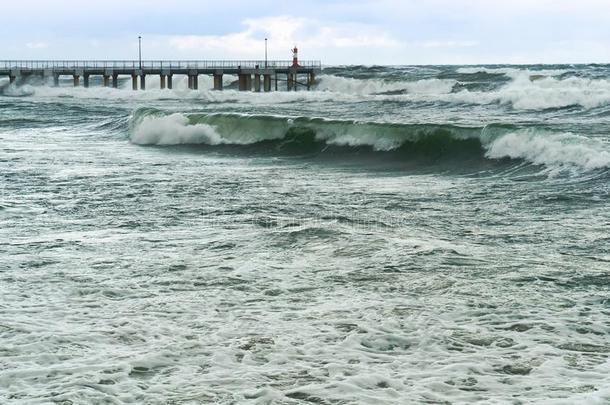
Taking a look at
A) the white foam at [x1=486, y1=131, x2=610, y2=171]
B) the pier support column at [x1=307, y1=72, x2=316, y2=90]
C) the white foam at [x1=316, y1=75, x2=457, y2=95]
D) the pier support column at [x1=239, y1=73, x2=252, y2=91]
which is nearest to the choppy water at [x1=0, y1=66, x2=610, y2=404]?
the white foam at [x1=486, y1=131, x2=610, y2=171]

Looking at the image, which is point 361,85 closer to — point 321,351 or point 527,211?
point 527,211

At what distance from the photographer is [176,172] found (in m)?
15.5

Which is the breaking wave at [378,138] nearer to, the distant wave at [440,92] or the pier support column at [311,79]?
the distant wave at [440,92]

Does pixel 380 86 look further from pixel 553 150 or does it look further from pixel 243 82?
pixel 553 150

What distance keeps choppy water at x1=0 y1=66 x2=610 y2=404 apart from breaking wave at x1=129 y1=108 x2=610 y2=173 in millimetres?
132

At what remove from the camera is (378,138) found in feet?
66.6

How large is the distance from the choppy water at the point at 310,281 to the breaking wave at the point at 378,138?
0.13m

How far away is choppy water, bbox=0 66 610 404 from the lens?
4973mm

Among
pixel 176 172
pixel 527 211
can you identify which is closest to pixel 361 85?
pixel 176 172

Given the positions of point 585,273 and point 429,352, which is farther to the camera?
point 585,273

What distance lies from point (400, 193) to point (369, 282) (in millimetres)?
5687

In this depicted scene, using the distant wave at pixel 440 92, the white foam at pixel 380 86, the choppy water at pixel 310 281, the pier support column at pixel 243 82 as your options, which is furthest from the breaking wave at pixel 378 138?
the pier support column at pixel 243 82

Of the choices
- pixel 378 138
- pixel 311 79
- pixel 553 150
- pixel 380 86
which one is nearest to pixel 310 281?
pixel 553 150

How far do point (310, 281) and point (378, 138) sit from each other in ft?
44.2
